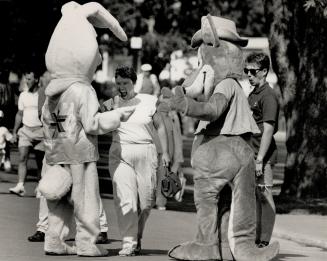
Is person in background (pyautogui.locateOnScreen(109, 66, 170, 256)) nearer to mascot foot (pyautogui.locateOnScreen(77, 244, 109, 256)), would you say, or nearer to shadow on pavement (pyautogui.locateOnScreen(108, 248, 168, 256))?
shadow on pavement (pyautogui.locateOnScreen(108, 248, 168, 256))

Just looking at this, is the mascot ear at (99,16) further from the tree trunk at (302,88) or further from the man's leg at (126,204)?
the tree trunk at (302,88)

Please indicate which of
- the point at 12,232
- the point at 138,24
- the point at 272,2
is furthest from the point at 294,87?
the point at 138,24

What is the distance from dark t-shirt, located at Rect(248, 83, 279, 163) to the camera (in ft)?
39.9

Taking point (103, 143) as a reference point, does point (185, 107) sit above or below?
above

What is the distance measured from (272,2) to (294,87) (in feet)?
4.37

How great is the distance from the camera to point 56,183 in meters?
11.3

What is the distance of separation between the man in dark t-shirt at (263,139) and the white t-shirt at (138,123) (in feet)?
3.54

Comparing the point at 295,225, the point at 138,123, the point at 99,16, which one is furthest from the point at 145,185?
the point at 295,225

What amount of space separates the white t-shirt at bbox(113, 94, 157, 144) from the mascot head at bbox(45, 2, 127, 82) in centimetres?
59

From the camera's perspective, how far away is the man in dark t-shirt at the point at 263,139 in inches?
472

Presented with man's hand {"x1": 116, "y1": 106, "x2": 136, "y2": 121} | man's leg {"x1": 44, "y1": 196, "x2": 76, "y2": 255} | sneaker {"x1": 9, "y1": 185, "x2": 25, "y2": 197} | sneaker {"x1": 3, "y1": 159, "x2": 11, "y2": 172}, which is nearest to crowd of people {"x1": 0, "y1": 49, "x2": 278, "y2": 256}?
man's hand {"x1": 116, "y1": 106, "x2": 136, "y2": 121}

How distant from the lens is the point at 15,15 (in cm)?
3331

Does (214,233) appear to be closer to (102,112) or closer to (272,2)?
(102,112)

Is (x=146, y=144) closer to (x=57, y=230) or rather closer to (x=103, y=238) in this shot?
(x=57, y=230)
